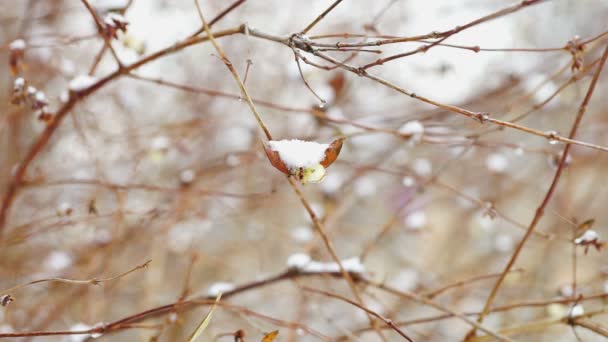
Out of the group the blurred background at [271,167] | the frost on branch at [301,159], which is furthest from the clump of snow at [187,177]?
the frost on branch at [301,159]

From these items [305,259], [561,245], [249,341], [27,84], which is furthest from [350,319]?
[27,84]

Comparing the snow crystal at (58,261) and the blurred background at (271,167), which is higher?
the blurred background at (271,167)

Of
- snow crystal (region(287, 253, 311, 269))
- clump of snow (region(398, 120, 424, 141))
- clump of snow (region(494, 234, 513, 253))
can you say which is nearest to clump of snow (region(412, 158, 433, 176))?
clump of snow (region(494, 234, 513, 253))

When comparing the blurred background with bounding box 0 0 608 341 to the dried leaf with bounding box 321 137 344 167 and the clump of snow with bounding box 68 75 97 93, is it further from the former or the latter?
the dried leaf with bounding box 321 137 344 167

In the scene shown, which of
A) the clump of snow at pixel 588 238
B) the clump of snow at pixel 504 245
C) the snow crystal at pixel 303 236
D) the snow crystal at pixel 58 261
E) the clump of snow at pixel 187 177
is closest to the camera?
the clump of snow at pixel 588 238

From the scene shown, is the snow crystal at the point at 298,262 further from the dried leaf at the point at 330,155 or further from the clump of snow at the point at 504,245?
the clump of snow at the point at 504,245

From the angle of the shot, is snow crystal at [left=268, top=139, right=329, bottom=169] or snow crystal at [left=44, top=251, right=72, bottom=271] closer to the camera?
snow crystal at [left=268, top=139, right=329, bottom=169]

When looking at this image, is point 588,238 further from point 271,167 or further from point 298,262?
point 271,167

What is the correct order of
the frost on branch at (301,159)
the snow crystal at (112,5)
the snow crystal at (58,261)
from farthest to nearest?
the snow crystal at (58,261) < the snow crystal at (112,5) < the frost on branch at (301,159)
